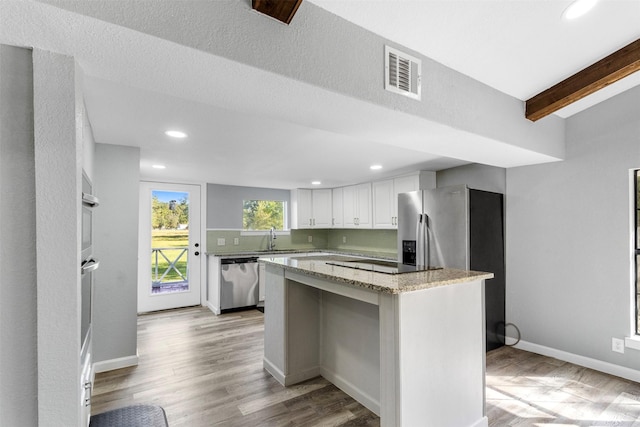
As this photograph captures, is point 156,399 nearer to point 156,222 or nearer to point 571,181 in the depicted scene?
point 156,222

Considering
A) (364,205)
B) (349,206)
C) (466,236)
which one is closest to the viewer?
(466,236)

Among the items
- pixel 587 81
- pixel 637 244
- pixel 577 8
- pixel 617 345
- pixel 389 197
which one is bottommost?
pixel 617 345

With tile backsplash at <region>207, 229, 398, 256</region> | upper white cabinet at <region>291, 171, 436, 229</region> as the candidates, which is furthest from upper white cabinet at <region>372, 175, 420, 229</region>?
tile backsplash at <region>207, 229, 398, 256</region>

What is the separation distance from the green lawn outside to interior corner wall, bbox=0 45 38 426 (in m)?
4.11

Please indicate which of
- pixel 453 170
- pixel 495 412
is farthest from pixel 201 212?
pixel 495 412

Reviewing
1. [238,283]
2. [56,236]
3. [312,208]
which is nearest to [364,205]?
[312,208]

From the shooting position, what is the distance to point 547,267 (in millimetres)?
3268

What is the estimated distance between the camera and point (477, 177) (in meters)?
3.95

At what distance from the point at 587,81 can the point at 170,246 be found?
5407 mm

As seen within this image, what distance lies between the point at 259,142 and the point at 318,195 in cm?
324

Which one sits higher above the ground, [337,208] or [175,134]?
[175,134]

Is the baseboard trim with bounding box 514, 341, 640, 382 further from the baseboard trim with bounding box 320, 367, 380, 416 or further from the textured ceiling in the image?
the baseboard trim with bounding box 320, 367, 380, 416

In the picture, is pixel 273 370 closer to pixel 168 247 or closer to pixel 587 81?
pixel 168 247

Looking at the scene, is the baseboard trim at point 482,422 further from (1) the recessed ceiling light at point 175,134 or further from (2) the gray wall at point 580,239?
(1) the recessed ceiling light at point 175,134
